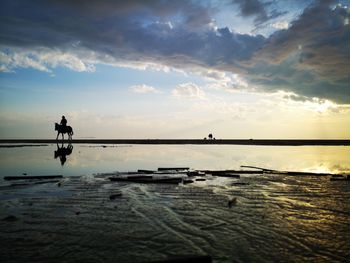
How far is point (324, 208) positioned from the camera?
1234 cm

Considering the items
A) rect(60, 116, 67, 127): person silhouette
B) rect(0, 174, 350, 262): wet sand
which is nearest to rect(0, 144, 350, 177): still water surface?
rect(0, 174, 350, 262): wet sand

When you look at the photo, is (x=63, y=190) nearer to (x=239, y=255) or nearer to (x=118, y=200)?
(x=118, y=200)

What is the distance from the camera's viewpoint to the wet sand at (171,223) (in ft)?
24.8

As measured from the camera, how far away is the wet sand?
298 inches

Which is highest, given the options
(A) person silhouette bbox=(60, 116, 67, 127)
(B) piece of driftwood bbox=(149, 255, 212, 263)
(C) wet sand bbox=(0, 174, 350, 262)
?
(A) person silhouette bbox=(60, 116, 67, 127)

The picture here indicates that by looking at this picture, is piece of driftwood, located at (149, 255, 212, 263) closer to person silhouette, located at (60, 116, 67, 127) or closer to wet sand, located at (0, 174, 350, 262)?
wet sand, located at (0, 174, 350, 262)

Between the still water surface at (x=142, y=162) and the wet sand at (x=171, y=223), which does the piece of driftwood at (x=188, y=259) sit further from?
the still water surface at (x=142, y=162)

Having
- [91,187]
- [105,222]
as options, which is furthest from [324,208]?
[91,187]

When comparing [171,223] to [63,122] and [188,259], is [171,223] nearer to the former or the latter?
[188,259]

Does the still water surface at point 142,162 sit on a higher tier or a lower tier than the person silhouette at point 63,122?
lower

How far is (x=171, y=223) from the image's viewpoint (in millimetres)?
10156

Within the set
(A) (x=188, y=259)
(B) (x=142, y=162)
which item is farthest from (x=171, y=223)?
(B) (x=142, y=162)

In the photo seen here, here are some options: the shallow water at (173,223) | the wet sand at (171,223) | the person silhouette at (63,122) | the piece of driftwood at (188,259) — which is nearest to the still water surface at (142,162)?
the shallow water at (173,223)

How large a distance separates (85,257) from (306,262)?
5.34 metres
